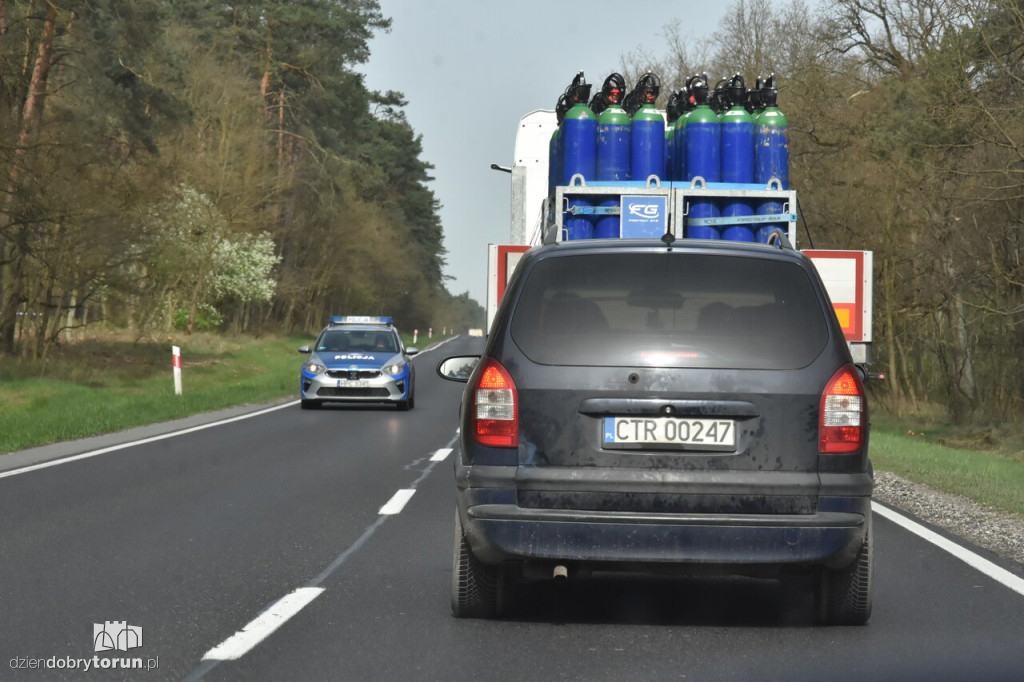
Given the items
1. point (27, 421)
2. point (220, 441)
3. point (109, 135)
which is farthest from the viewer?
point (109, 135)

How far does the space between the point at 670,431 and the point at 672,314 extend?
1.74ft

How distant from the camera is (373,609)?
6754 millimetres

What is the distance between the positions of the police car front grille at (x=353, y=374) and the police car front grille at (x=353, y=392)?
0.21m

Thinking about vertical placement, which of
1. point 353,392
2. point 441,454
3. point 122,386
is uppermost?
point 353,392

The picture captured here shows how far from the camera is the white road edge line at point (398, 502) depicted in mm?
10695

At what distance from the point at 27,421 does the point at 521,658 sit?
14.9 meters

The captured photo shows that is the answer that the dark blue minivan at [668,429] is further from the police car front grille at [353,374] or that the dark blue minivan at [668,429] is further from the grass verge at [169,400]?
the police car front grille at [353,374]

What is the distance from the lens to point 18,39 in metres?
32.5

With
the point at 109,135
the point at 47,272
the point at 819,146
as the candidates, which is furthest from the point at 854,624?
the point at 109,135

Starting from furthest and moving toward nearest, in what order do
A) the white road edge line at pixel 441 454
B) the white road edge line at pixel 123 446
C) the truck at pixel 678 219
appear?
the white road edge line at pixel 441 454 < the white road edge line at pixel 123 446 < the truck at pixel 678 219

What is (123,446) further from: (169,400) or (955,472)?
(955,472)

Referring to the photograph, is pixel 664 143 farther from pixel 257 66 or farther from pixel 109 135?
pixel 257 66

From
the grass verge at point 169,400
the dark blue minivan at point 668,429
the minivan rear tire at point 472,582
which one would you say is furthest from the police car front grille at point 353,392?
the dark blue minivan at point 668,429

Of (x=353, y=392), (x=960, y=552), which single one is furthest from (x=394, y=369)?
(x=960, y=552)
